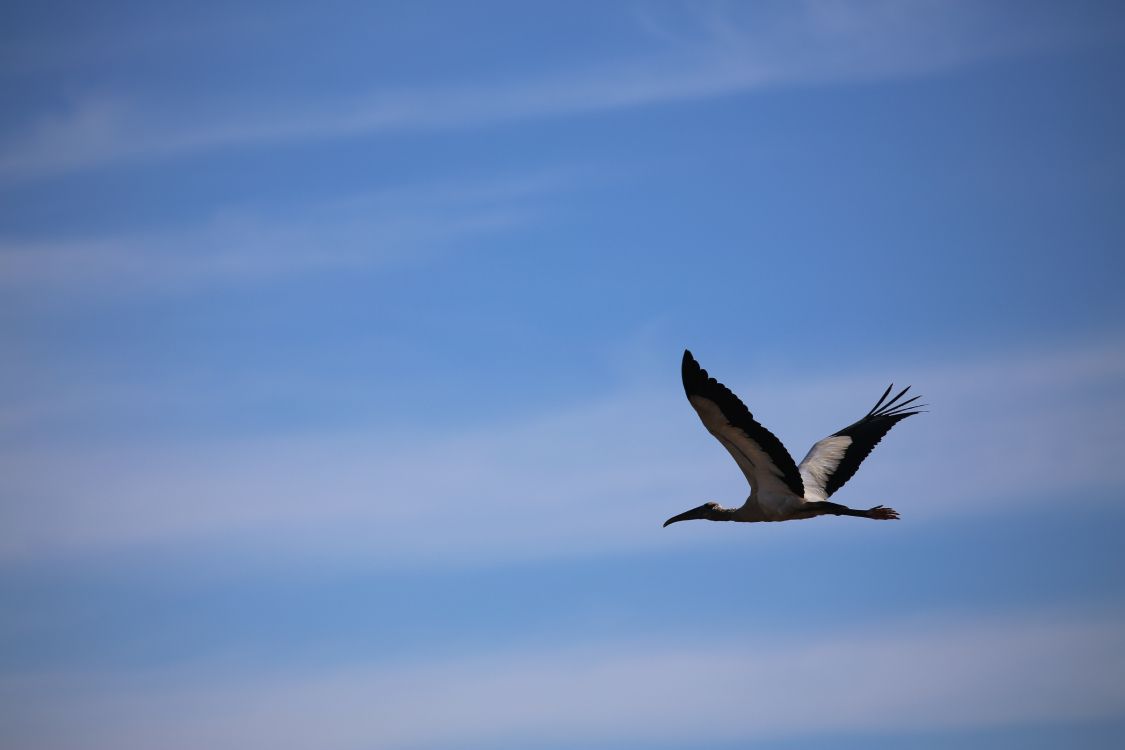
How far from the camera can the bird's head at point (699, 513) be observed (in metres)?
31.2

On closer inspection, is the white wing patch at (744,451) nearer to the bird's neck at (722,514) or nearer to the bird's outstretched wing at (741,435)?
the bird's outstretched wing at (741,435)

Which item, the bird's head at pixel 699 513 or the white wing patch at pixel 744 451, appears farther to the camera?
the bird's head at pixel 699 513

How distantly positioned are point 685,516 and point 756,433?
491 cm

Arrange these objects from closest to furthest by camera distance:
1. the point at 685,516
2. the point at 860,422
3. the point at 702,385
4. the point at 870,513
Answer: the point at 702,385 → the point at 870,513 → the point at 685,516 → the point at 860,422

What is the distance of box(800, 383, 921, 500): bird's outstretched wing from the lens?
102 ft

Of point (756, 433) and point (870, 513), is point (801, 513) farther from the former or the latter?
point (756, 433)

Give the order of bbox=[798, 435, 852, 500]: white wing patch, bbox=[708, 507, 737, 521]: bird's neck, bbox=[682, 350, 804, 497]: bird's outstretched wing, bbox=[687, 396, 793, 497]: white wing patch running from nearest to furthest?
bbox=[682, 350, 804, 497]: bird's outstretched wing
bbox=[687, 396, 793, 497]: white wing patch
bbox=[798, 435, 852, 500]: white wing patch
bbox=[708, 507, 737, 521]: bird's neck

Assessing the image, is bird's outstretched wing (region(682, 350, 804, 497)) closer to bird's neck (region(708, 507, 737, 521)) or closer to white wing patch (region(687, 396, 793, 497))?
white wing patch (region(687, 396, 793, 497))

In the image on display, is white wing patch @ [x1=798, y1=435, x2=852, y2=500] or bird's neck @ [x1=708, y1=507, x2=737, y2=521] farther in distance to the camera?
bird's neck @ [x1=708, y1=507, x2=737, y2=521]

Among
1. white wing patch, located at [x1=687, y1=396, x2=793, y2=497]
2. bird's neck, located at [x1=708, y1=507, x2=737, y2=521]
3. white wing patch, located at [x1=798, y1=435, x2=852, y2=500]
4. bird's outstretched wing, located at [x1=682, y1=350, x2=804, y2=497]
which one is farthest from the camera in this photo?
bird's neck, located at [x1=708, y1=507, x2=737, y2=521]

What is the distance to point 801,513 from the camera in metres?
29.8

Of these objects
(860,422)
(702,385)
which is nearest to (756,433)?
(702,385)

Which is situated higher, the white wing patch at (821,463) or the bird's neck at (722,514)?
the white wing patch at (821,463)

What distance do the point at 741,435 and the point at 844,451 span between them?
18.2 ft
